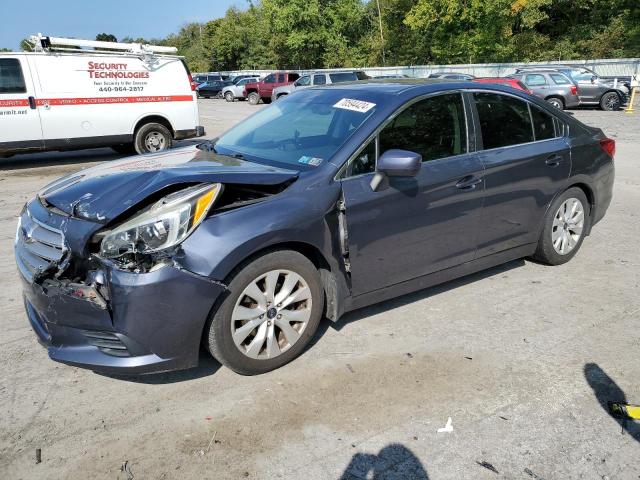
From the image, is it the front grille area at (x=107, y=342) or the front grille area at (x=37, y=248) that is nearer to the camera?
the front grille area at (x=107, y=342)

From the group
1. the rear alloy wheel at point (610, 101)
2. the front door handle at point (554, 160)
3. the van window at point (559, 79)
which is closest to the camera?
the front door handle at point (554, 160)

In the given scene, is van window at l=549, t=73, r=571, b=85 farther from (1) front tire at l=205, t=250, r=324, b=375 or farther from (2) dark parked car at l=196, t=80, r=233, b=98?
(2) dark parked car at l=196, t=80, r=233, b=98

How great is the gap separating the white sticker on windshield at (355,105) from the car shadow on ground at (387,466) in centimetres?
224

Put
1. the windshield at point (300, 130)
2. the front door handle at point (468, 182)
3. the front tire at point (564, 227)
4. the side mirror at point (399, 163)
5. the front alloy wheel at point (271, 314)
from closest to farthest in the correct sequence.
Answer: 1. the front alloy wheel at point (271, 314)
2. the side mirror at point (399, 163)
3. the windshield at point (300, 130)
4. the front door handle at point (468, 182)
5. the front tire at point (564, 227)

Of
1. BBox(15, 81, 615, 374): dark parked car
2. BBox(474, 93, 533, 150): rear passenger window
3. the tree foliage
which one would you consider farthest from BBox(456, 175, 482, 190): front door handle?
the tree foliage

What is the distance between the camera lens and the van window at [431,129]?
3.61 metres

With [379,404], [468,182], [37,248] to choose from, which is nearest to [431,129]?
[468,182]

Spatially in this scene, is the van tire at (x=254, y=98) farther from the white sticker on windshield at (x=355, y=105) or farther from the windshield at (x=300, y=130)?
the white sticker on windshield at (x=355, y=105)

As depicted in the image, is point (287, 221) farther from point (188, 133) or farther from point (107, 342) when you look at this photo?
point (188, 133)

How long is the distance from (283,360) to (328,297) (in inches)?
19.2

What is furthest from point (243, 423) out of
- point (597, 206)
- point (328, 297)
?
point (597, 206)

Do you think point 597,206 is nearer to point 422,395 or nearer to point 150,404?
point 422,395

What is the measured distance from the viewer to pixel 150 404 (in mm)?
2953

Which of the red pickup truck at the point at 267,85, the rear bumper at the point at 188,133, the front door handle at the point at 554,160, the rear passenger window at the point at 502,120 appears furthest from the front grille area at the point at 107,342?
the red pickup truck at the point at 267,85
